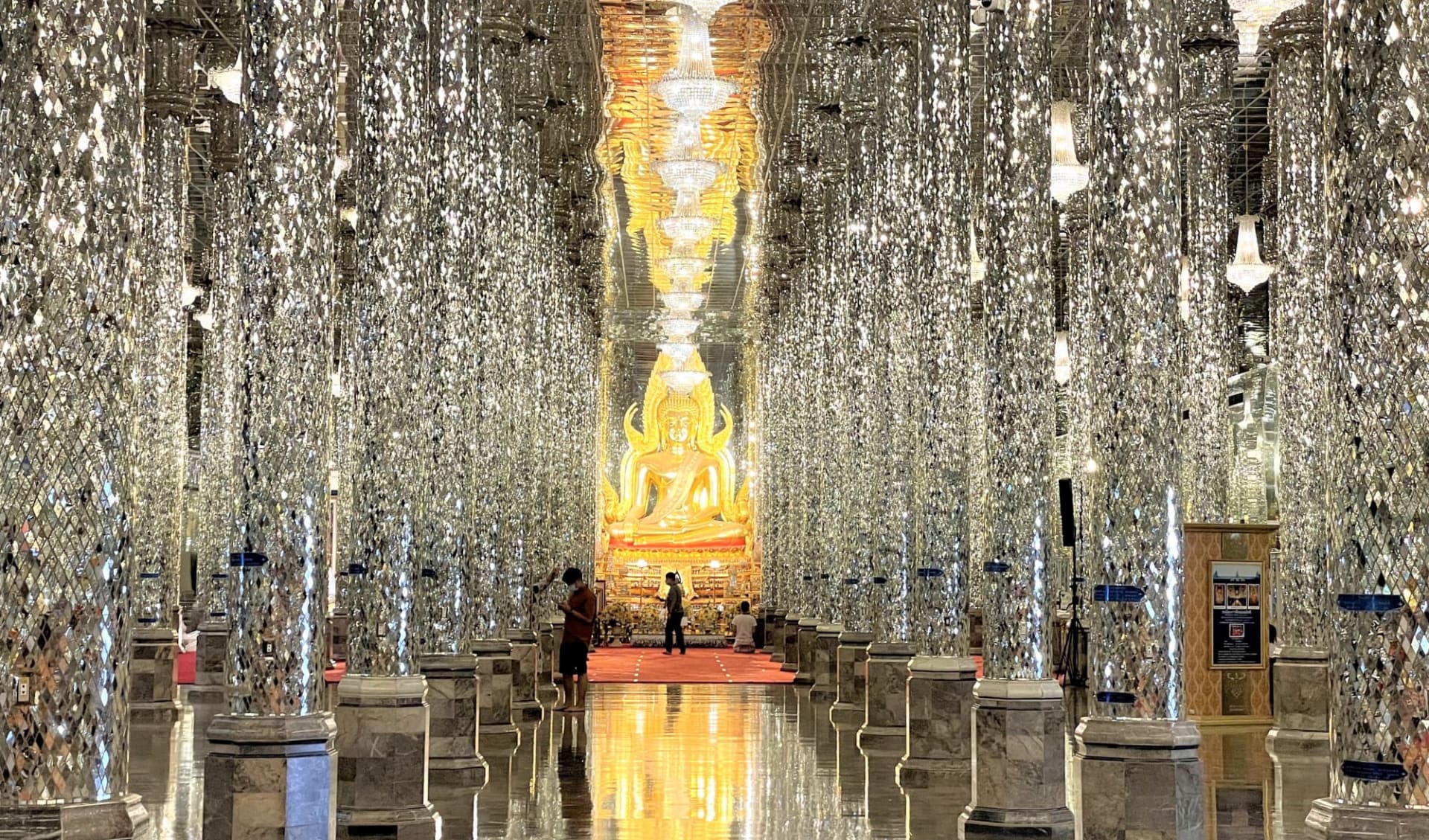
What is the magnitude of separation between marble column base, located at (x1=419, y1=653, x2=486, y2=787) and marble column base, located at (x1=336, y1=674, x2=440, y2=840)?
2.47 metres

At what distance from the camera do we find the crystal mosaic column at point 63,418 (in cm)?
569

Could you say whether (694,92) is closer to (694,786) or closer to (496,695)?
(496,695)

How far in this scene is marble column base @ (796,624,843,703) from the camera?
21516mm

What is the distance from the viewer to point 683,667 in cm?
2989

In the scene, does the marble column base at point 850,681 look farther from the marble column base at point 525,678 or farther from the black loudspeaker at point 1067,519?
the black loudspeaker at point 1067,519

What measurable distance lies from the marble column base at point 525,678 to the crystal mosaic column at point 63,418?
12352 millimetres

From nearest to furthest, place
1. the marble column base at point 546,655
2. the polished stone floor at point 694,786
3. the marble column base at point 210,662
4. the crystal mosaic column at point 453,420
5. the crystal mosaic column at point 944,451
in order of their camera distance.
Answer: the polished stone floor at point 694,786 < the crystal mosaic column at point 453,420 < the crystal mosaic column at point 944,451 < the marble column base at point 210,662 < the marble column base at point 546,655

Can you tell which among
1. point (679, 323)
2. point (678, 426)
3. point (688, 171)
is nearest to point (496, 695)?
point (688, 171)

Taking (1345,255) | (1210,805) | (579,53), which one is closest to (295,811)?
(1345,255)

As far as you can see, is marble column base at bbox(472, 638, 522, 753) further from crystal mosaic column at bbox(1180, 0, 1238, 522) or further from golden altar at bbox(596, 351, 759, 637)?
golden altar at bbox(596, 351, 759, 637)

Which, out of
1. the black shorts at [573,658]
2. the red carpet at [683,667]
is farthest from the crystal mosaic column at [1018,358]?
the red carpet at [683,667]

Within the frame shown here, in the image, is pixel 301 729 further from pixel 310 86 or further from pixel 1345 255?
pixel 1345 255

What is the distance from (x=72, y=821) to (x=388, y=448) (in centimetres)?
554

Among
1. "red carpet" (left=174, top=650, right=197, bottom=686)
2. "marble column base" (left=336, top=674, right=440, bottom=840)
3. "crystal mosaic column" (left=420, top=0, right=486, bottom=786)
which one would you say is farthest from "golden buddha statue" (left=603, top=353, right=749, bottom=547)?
"marble column base" (left=336, top=674, right=440, bottom=840)
